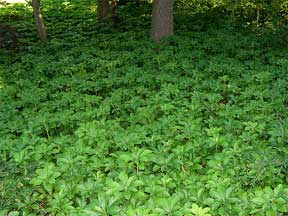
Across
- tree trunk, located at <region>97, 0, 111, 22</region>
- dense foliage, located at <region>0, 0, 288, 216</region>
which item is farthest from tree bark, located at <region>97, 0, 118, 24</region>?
dense foliage, located at <region>0, 0, 288, 216</region>

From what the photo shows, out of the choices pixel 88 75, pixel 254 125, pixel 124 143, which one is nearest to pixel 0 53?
pixel 88 75

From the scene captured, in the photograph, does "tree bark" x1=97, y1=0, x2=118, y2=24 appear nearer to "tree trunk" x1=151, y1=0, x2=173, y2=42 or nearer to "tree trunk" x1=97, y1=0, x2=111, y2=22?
"tree trunk" x1=97, y1=0, x2=111, y2=22

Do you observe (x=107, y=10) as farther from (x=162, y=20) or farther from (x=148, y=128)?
(x=148, y=128)

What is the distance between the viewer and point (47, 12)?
578 inches

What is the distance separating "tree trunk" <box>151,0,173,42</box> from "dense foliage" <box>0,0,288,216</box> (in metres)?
0.43

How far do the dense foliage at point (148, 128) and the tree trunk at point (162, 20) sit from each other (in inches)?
16.9

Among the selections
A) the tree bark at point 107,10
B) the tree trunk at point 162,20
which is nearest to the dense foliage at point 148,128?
the tree trunk at point 162,20

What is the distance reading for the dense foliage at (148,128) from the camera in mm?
3146

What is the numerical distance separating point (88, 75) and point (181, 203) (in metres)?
4.64

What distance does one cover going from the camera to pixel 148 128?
4.52 meters

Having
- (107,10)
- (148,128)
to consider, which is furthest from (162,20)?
(148,128)

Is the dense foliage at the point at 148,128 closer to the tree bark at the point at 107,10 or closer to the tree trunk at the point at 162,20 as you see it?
the tree trunk at the point at 162,20

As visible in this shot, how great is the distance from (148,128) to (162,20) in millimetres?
5428

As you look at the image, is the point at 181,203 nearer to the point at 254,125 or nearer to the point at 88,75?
the point at 254,125
